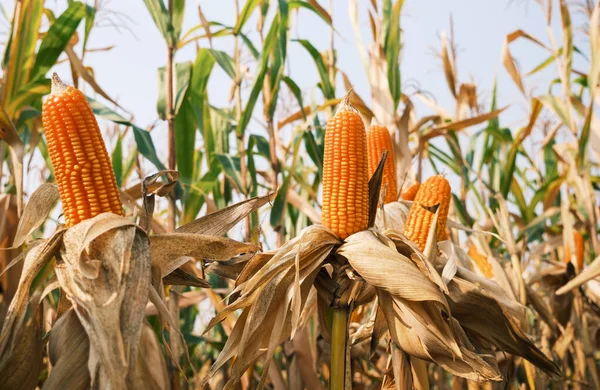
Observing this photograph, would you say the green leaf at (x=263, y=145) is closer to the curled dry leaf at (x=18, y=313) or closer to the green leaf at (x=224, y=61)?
the green leaf at (x=224, y=61)

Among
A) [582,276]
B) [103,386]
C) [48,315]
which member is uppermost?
[103,386]

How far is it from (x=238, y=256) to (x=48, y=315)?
2.51 metres

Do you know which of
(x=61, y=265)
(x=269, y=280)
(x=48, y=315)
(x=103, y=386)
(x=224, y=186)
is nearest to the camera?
(x=103, y=386)

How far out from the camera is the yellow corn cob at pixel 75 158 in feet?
8.05

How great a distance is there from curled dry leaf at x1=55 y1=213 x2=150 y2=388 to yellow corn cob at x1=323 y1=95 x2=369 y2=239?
830 mm

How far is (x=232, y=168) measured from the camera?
5.29 m

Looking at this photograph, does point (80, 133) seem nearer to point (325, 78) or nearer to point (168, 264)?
point (168, 264)

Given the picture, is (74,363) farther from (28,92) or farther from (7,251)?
(28,92)

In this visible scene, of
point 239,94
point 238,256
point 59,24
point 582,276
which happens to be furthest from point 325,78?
point 238,256

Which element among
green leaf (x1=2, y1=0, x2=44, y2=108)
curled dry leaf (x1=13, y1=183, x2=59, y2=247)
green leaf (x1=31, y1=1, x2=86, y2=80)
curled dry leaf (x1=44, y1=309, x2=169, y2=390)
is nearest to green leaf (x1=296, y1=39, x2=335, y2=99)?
green leaf (x1=31, y1=1, x2=86, y2=80)

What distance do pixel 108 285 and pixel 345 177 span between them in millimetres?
1081

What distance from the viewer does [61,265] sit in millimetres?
2373

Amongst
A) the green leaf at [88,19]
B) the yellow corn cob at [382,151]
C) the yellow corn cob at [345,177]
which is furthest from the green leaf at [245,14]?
the yellow corn cob at [345,177]

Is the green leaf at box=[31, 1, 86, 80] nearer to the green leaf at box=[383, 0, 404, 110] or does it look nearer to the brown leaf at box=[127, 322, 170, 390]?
the brown leaf at box=[127, 322, 170, 390]
